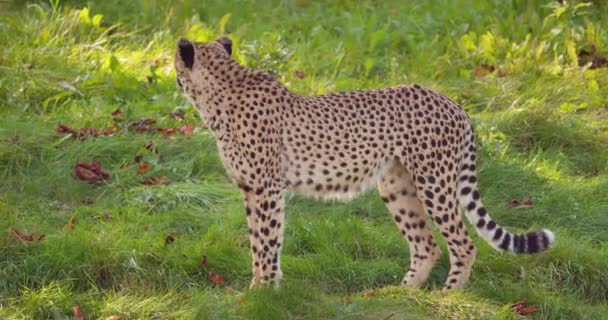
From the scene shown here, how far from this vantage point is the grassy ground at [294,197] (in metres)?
5.44

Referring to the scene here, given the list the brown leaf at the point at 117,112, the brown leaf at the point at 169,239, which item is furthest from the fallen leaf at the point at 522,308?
the brown leaf at the point at 117,112

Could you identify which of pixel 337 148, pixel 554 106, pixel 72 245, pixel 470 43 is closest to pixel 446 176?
pixel 337 148

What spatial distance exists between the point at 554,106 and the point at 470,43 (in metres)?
1.04

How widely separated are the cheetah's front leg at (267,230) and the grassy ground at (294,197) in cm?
20

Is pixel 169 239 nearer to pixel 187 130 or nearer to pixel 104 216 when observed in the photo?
pixel 104 216

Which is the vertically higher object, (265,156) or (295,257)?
(265,156)

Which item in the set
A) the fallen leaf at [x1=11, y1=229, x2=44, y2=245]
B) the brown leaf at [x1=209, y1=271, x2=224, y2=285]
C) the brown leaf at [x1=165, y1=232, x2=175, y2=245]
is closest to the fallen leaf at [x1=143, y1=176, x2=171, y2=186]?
the brown leaf at [x1=165, y1=232, x2=175, y2=245]

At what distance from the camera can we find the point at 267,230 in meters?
5.38

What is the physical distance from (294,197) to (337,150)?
113 centimetres

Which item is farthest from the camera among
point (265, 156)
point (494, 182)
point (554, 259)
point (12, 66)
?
point (12, 66)

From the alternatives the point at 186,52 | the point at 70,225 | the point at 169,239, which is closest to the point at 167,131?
the point at 70,225

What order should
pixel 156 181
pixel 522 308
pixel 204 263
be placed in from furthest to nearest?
pixel 156 181 < pixel 204 263 < pixel 522 308

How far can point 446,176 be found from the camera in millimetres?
5574

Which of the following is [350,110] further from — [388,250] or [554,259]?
[554,259]
